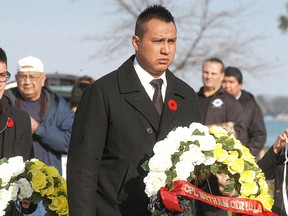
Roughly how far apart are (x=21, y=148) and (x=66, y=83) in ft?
38.9

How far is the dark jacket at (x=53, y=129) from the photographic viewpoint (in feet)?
33.1

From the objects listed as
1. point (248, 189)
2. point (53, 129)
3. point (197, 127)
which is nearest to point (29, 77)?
point (53, 129)

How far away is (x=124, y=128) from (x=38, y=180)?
142 cm

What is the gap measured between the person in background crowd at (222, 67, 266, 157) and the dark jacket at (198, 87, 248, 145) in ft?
3.00

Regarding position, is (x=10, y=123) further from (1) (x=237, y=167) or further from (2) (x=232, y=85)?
(2) (x=232, y=85)

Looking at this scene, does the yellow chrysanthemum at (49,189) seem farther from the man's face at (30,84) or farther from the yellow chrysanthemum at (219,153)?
→ the man's face at (30,84)

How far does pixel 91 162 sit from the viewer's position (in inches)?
243

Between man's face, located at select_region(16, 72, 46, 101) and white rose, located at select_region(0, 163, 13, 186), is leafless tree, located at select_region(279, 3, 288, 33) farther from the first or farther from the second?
white rose, located at select_region(0, 163, 13, 186)

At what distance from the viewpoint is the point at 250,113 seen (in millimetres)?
13133

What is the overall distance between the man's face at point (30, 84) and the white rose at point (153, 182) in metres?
4.56

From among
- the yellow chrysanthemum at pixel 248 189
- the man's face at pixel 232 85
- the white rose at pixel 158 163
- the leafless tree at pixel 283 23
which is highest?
the leafless tree at pixel 283 23

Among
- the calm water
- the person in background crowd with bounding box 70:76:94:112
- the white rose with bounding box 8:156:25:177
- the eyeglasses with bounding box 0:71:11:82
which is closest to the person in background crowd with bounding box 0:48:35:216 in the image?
the eyeglasses with bounding box 0:71:11:82

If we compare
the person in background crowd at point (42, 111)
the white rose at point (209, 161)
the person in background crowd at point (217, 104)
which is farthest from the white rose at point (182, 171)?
the person in background crowd at point (217, 104)

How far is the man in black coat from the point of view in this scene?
6164 mm
